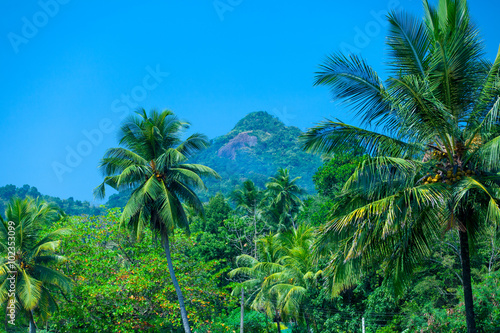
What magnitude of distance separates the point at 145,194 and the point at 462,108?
10650 mm

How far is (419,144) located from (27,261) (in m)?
13.7

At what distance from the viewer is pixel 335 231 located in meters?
7.95

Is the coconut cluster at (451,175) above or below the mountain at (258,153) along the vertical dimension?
below

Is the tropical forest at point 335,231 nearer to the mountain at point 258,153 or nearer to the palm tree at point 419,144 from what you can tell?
the palm tree at point 419,144

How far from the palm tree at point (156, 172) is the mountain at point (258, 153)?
97.2 m

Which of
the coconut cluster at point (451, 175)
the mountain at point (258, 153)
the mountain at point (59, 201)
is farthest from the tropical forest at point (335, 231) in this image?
the mountain at point (258, 153)

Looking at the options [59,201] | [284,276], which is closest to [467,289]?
[284,276]

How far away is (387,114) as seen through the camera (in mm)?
8219

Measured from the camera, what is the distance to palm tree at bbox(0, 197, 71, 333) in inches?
563

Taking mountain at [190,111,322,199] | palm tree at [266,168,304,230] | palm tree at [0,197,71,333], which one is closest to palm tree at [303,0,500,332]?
palm tree at [0,197,71,333]

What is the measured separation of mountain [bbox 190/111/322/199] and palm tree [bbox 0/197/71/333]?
98.3 m

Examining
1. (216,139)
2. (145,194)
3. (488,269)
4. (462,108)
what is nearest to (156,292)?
(145,194)

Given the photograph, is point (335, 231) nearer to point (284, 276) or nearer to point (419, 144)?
point (419, 144)

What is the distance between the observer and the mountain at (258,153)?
126m
